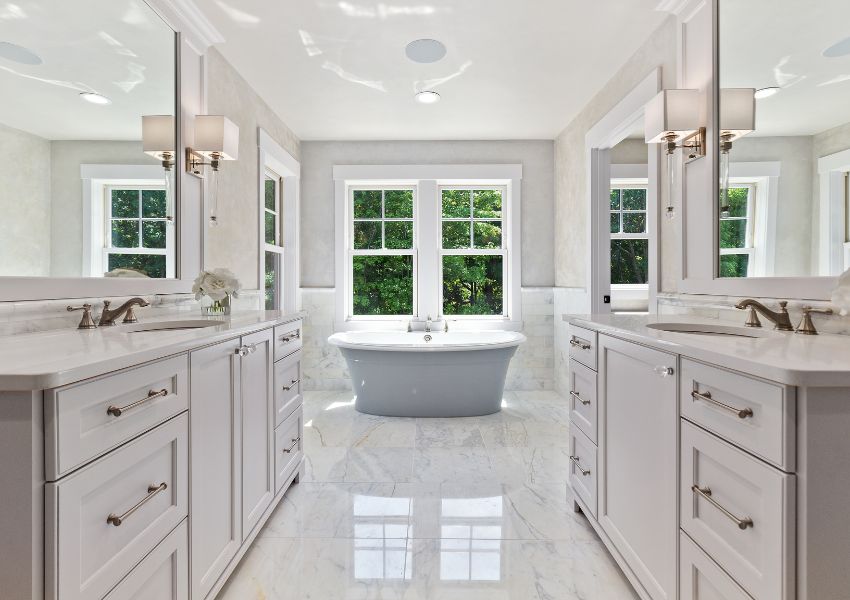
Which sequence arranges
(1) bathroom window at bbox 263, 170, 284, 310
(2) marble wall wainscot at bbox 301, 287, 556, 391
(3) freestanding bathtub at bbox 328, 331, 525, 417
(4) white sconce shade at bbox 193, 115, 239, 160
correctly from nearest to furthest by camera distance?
(4) white sconce shade at bbox 193, 115, 239, 160, (3) freestanding bathtub at bbox 328, 331, 525, 417, (1) bathroom window at bbox 263, 170, 284, 310, (2) marble wall wainscot at bbox 301, 287, 556, 391

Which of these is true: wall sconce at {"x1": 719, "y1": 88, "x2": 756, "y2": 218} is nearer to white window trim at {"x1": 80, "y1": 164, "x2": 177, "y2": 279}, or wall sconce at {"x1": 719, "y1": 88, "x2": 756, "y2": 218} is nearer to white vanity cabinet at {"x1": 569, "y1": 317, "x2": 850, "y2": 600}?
white vanity cabinet at {"x1": 569, "y1": 317, "x2": 850, "y2": 600}

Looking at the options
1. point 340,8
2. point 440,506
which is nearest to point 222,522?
point 440,506

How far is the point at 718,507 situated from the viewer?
3.47 ft

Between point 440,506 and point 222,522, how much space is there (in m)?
1.05

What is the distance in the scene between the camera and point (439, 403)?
12.1 feet

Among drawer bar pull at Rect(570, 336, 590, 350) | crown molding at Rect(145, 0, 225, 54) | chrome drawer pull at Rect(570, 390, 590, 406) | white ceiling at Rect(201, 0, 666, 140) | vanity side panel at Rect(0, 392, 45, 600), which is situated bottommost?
chrome drawer pull at Rect(570, 390, 590, 406)

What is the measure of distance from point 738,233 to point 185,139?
2547 millimetres

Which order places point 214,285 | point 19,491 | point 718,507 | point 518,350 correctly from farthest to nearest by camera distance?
point 518,350
point 214,285
point 718,507
point 19,491

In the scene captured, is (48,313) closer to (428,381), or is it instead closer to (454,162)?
(428,381)

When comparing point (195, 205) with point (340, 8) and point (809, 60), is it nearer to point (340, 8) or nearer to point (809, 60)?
point (340, 8)

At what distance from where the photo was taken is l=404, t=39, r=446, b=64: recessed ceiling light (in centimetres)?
274

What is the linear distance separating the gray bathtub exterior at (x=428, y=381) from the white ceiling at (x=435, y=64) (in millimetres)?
1946

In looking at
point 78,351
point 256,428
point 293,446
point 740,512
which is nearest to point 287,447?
point 293,446

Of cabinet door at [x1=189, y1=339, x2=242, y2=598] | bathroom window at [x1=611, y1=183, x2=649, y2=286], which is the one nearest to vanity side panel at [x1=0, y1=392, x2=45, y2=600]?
cabinet door at [x1=189, y1=339, x2=242, y2=598]
